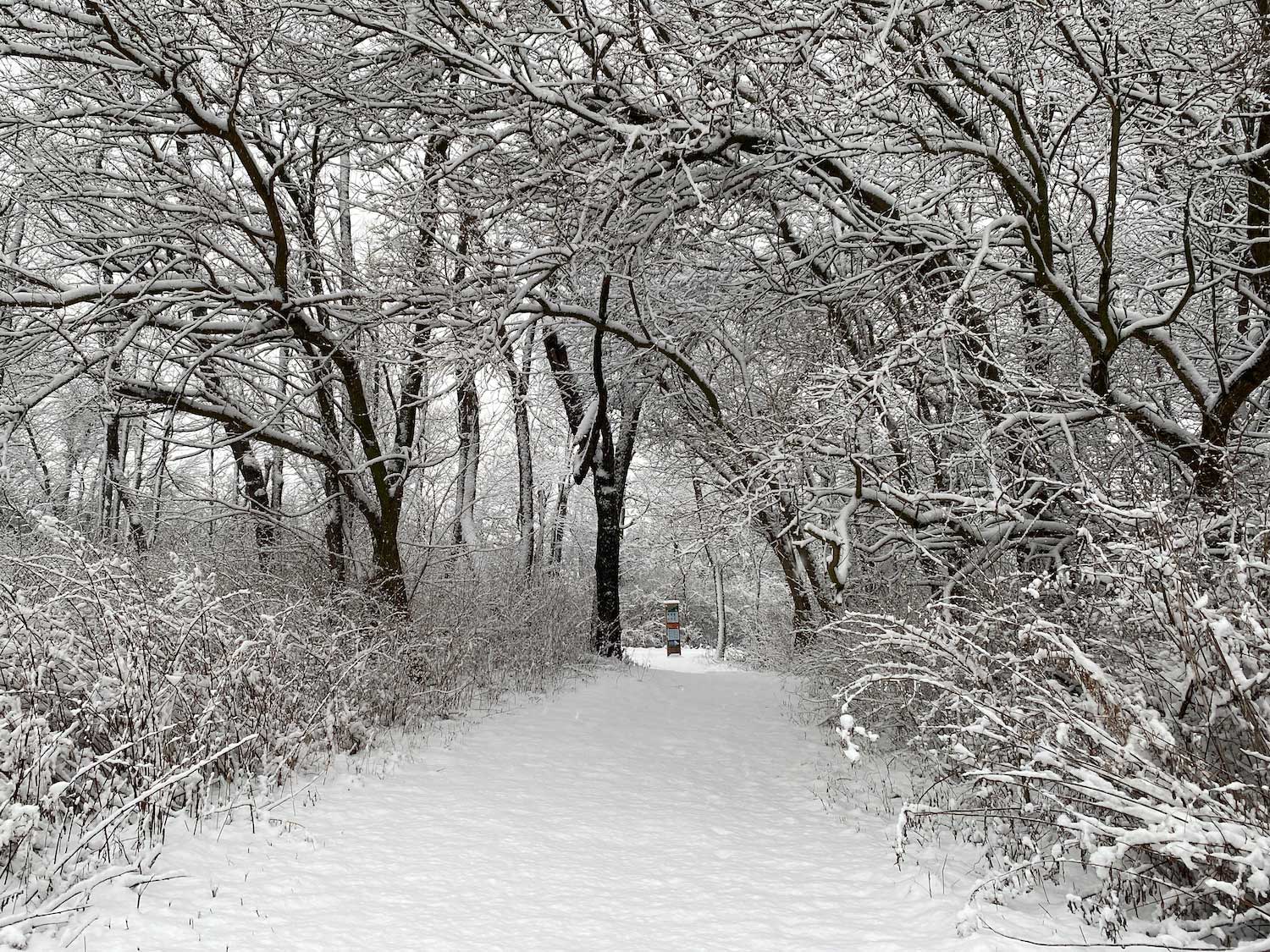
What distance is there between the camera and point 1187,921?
10.2 ft

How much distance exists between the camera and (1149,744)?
3.35 metres

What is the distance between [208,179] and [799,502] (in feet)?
19.2

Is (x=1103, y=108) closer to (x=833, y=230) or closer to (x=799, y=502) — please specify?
(x=833, y=230)

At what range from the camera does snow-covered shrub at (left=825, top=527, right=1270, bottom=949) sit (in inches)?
110

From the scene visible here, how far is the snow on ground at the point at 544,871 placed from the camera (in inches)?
137

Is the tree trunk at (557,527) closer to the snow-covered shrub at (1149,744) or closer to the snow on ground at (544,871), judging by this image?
the snow on ground at (544,871)

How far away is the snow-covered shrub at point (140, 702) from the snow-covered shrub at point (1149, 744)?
3.14 meters

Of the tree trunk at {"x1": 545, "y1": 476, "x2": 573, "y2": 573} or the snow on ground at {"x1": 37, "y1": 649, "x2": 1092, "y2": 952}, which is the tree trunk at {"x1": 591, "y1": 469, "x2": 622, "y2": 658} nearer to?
the tree trunk at {"x1": 545, "y1": 476, "x2": 573, "y2": 573}

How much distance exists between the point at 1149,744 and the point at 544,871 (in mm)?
2692

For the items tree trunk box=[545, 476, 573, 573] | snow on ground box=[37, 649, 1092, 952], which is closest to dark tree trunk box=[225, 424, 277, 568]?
snow on ground box=[37, 649, 1092, 952]

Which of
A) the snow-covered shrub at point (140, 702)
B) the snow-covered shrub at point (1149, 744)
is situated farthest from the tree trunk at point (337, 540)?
the snow-covered shrub at point (1149, 744)

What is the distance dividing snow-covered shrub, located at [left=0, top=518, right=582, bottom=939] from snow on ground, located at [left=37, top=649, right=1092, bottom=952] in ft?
1.00

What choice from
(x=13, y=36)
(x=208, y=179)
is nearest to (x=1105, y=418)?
(x=208, y=179)

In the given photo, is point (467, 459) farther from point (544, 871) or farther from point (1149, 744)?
point (1149, 744)
